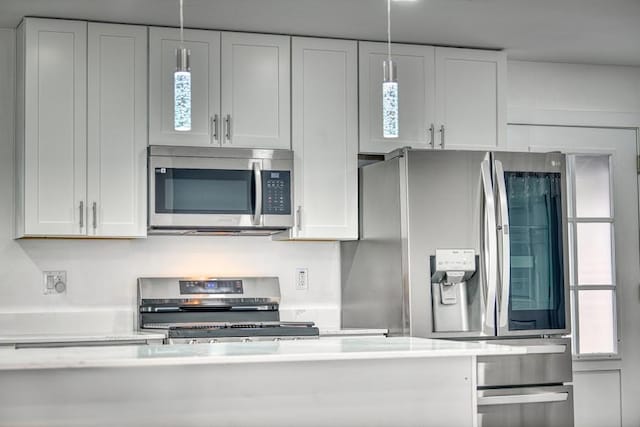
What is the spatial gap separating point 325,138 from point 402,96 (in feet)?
1.58

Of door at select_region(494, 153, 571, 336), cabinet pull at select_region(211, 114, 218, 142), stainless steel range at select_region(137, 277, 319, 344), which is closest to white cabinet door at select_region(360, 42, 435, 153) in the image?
door at select_region(494, 153, 571, 336)

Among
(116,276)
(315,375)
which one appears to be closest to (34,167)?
(116,276)

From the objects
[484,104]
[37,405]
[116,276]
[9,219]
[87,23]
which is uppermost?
[87,23]

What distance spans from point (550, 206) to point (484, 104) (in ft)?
2.44

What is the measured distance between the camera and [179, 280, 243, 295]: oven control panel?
4.86m

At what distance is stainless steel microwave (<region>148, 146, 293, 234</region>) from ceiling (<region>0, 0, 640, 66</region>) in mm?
647

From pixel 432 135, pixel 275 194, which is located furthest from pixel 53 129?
pixel 432 135

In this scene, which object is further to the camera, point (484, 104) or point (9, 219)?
point (484, 104)

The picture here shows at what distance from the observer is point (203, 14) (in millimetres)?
4465

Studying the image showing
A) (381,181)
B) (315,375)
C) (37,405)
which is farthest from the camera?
(381,181)

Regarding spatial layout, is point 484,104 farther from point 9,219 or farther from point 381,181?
point 9,219

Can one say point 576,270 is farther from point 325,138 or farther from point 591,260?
point 325,138

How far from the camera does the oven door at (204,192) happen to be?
4.57 m

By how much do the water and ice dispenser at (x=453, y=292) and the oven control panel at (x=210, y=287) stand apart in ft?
3.53
